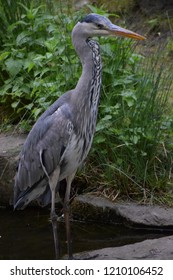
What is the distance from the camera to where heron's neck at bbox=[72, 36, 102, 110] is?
17.7 feet

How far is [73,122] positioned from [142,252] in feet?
3.35

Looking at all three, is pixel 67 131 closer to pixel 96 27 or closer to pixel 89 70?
pixel 89 70

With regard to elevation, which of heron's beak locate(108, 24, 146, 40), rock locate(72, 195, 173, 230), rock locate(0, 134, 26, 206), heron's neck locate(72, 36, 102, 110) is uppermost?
heron's beak locate(108, 24, 146, 40)

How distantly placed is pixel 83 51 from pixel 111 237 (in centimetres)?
165

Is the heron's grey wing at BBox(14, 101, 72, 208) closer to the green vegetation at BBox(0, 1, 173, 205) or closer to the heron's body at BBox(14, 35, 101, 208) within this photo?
the heron's body at BBox(14, 35, 101, 208)

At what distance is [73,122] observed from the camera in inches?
213

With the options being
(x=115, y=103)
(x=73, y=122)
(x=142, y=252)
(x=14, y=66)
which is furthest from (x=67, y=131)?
(x=14, y=66)

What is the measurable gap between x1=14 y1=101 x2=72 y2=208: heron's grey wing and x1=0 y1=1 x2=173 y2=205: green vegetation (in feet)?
3.39

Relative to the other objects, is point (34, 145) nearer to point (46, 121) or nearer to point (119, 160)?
point (46, 121)

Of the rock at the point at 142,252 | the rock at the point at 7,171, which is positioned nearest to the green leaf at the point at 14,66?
the rock at the point at 7,171

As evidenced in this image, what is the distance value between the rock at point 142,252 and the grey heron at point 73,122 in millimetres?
368

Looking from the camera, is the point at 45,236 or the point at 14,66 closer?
the point at 45,236

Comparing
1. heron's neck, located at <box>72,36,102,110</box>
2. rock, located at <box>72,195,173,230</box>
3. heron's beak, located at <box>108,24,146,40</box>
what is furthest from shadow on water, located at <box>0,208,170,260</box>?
heron's beak, located at <box>108,24,146,40</box>

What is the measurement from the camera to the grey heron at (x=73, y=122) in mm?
5375
